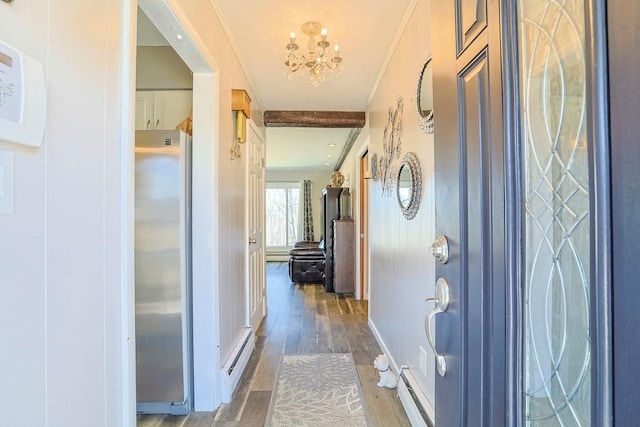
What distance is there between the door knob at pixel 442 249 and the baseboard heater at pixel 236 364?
5.84 ft

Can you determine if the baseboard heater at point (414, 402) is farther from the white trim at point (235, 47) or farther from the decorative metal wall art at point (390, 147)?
the white trim at point (235, 47)

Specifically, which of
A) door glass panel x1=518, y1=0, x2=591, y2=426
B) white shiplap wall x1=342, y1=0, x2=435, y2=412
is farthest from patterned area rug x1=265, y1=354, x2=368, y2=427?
door glass panel x1=518, y1=0, x2=591, y2=426

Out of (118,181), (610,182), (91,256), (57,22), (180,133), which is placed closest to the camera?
(610,182)

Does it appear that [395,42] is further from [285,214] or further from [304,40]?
[285,214]

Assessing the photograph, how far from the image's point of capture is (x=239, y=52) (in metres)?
2.54

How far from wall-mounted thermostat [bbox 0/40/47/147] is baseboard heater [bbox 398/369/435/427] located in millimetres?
1943

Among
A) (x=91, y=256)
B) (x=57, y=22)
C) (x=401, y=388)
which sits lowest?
(x=401, y=388)

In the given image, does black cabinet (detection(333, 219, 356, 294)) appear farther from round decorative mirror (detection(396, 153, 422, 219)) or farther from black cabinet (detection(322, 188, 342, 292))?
round decorative mirror (detection(396, 153, 422, 219))

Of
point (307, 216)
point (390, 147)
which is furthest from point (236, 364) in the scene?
point (307, 216)

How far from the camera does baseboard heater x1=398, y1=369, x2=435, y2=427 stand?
165 cm

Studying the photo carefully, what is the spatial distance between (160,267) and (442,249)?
168cm

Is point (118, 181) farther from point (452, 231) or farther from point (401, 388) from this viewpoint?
point (401, 388)

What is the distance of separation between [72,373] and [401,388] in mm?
1847

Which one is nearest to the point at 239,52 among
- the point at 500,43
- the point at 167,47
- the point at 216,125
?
the point at 167,47
